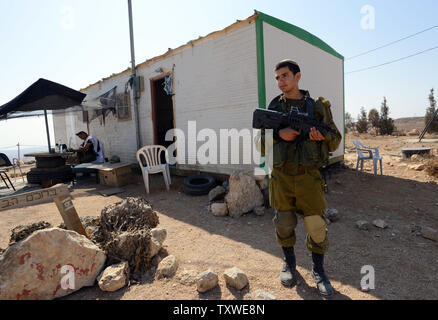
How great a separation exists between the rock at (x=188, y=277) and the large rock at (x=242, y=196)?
177 cm

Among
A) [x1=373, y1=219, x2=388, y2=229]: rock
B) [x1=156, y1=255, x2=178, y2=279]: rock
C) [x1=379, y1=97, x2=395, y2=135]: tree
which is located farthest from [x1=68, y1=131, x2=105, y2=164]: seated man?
[x1=379, y1=97, x2=395, y2=135]: tree

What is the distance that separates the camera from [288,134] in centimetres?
204

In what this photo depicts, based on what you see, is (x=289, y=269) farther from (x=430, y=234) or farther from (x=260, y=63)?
(x=260, y=63)

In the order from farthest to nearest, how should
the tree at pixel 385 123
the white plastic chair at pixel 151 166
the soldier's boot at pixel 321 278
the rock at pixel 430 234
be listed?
the tree at pixel 385 123 → the white plastic chair at pixel 151 166 → the rock at pixel 430 234 → the soldier's boot at pixel 321 278

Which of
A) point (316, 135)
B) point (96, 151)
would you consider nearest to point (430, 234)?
point (316, 135)

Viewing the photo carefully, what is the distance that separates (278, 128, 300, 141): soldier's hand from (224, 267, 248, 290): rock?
1.25 m

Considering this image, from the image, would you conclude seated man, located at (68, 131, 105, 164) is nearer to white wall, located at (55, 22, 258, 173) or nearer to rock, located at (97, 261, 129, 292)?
white wall, located at (55, 22, 258, 173)

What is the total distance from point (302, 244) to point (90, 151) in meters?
7.19

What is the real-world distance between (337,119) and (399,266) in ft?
18.8

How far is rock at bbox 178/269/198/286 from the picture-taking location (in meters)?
2.23

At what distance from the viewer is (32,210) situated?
479 cm

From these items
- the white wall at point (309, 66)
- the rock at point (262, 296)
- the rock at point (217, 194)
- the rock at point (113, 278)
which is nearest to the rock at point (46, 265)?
the rock at point (113, 278)

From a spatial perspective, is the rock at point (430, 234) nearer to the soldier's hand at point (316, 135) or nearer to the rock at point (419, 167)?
the soldier's hand at point (316, 135)

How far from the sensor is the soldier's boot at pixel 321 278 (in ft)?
6.62
